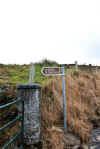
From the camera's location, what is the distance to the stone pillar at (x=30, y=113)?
3.24 metres

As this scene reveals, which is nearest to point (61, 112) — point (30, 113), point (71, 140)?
point (71, 140)

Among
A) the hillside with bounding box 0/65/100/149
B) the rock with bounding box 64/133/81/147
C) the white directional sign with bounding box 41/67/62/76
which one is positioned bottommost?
the rock with bounding box 64/133/81/147

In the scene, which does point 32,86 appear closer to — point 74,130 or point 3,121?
point 3,121

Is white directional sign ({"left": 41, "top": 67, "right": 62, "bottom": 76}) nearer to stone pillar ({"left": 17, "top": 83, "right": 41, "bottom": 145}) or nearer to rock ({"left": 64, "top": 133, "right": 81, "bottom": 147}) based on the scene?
stone pillar ({"left": 17, "top": 83, "right": 41, "bottom": 145})

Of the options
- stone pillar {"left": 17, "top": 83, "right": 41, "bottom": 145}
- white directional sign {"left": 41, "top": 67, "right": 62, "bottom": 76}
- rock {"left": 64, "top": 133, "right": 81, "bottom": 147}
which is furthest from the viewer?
white directional sign {"left": 41, "top": 67, "right": 62, "bottom": 76}

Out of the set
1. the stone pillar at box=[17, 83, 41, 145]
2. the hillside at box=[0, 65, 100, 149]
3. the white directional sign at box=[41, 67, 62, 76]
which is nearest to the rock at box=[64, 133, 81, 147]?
the hillside at box=[0, 65, 100, 149]

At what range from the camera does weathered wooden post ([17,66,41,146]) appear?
3.24m

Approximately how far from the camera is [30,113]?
3.25m

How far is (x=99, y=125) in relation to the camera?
4.98m

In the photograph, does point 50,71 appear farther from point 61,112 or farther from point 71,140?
point 71,140

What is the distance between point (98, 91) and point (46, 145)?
3.99 metres

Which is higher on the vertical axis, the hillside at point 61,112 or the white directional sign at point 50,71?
the white directional sign at point 50,71

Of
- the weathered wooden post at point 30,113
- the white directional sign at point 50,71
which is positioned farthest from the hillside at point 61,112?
the white directional sign at point 50,71

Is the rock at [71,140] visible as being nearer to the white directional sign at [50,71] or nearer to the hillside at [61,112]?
the hillside at [61,112]
